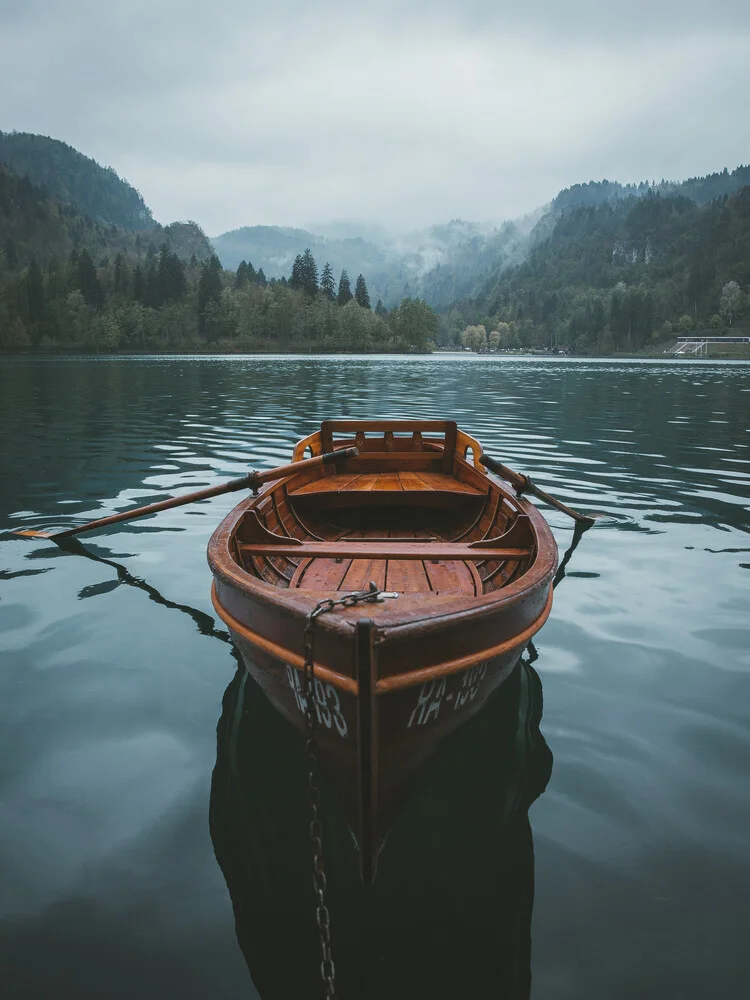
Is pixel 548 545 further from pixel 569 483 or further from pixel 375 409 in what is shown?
pixel 375 409

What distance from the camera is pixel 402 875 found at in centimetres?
362

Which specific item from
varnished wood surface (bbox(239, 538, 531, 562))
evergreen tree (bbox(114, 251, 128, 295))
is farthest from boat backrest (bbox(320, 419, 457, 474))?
evergreen tree (bbox(114, 251, 128, 295))

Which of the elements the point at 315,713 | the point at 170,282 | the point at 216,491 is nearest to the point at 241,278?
the point at 170,282

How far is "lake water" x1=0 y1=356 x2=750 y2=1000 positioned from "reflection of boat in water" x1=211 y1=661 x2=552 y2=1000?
0.04ft

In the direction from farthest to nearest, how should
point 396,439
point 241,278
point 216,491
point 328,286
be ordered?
point 241,278 → point 328,286 → point 396,439 → point 216,491

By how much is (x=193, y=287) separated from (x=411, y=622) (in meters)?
178

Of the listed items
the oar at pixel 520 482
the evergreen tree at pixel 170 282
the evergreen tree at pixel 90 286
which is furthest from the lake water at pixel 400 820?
the evergreen tree at pixel 90 286

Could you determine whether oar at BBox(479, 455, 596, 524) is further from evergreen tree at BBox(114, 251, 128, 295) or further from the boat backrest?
evergreen tree at BBox(114, 251, 128, 295)

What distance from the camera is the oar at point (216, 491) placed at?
7734 mm

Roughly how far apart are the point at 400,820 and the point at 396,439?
27.3ft

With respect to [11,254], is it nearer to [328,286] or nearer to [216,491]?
[328,286]

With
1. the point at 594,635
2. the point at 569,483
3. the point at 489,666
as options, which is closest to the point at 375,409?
the point at 569,483

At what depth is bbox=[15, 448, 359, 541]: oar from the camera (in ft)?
25.4

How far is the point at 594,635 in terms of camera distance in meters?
6.75
